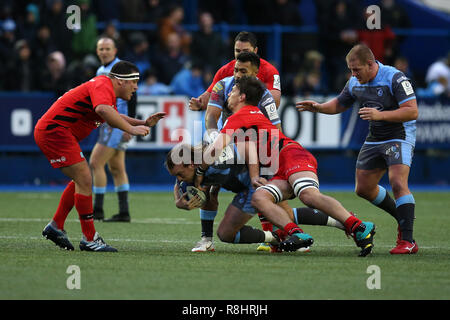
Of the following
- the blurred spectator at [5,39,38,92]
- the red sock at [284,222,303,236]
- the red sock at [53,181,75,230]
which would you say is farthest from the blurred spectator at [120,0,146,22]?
the red sock at [284,222,303,236]

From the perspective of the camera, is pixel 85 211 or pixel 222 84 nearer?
pixel 85 211

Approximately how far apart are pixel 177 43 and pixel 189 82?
1153mm

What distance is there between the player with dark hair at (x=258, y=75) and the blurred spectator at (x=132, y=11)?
9974 millimetres

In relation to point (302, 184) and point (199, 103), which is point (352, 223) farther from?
point (199, 103)

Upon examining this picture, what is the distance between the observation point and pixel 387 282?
6688 mm

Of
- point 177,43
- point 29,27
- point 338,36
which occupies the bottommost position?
point 177,43

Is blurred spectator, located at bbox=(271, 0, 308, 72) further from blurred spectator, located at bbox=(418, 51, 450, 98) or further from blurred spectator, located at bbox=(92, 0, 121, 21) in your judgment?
blurred spectator, located at bbox=(92, 0, 121, 21)

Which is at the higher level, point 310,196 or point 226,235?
point 310,196

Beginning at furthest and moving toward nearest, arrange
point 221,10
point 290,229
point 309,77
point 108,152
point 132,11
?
point 221,10
point 132,11
point 309,77
point 108,152
point 290,229

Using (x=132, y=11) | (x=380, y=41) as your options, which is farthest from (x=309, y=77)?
(x=132, y=11)

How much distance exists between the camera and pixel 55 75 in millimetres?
17188

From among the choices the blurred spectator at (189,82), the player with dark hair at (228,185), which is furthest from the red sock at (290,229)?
the blurred spectator at (189,82)
